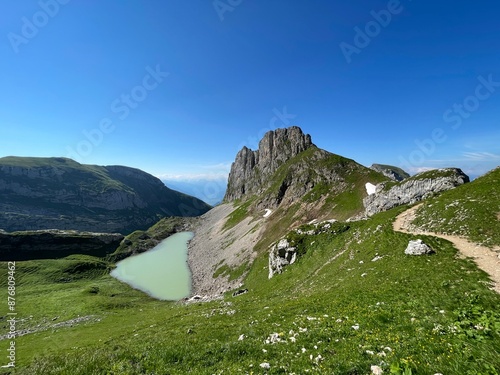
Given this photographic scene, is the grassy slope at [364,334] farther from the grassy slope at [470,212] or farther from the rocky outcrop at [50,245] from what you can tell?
the rocky outcrop at [50,245]

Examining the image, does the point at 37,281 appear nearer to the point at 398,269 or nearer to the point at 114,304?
the point at 114,304

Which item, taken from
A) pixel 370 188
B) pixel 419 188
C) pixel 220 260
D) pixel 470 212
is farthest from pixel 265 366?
pixel 220 260

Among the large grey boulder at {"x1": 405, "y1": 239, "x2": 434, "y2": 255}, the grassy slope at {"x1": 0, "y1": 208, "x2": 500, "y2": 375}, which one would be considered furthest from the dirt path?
the large grey boulder at {"x1": 405, "y1": 239, "x2": 434, "y2": 255}

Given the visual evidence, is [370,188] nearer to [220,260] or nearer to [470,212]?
[470,212]

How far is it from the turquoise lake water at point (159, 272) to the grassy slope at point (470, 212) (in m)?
76.3

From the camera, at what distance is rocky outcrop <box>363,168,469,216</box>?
5556cm

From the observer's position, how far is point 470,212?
106 ft

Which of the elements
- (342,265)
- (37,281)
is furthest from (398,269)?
(37,281)

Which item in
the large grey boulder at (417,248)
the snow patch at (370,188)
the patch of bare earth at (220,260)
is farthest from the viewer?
the snow patch at (370,188)

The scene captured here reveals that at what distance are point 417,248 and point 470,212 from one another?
38.6 feet

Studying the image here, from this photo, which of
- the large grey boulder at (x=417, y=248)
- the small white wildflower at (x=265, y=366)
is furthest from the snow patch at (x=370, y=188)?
the small white wildflower at (x=265, y=366)

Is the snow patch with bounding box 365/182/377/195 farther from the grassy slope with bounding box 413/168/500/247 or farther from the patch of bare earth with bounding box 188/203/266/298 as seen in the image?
the grassy slope with bounding box 413/168/500/247

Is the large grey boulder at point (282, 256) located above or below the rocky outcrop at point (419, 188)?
below

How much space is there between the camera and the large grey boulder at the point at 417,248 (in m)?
27.0
